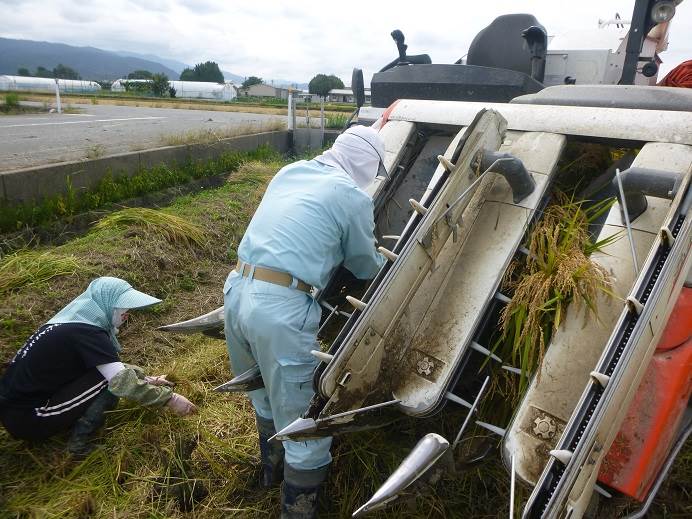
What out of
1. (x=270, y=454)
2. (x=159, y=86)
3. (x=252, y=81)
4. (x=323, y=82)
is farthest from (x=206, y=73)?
(x=270, y=454)

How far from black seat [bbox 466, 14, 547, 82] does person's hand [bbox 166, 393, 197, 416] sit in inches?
125

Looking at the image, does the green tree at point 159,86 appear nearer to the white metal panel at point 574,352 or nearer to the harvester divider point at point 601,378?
the white metal panel at point 574,352

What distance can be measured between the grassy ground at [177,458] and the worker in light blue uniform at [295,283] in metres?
0.27

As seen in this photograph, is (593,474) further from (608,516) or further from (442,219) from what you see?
(442,219)

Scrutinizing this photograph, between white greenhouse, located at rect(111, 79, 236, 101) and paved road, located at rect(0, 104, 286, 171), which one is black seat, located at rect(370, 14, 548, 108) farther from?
white greenhouse, located at rect(111, 79, 236, 101)

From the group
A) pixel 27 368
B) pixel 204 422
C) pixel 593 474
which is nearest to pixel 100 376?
pixel 27 368

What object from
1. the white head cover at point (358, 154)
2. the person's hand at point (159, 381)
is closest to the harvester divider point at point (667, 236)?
the white head cover at point (358, 154)

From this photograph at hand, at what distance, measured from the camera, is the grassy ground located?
85.9 inches

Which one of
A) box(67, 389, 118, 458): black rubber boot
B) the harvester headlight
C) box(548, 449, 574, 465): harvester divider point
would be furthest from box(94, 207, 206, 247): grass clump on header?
box(548, 449, 574, 465): harvester divider point

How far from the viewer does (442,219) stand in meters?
2.10

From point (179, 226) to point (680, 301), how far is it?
4.23m

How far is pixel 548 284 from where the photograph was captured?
1.98 m

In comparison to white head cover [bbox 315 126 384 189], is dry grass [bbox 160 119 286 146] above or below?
below

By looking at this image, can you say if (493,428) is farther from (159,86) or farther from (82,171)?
(159,86)
